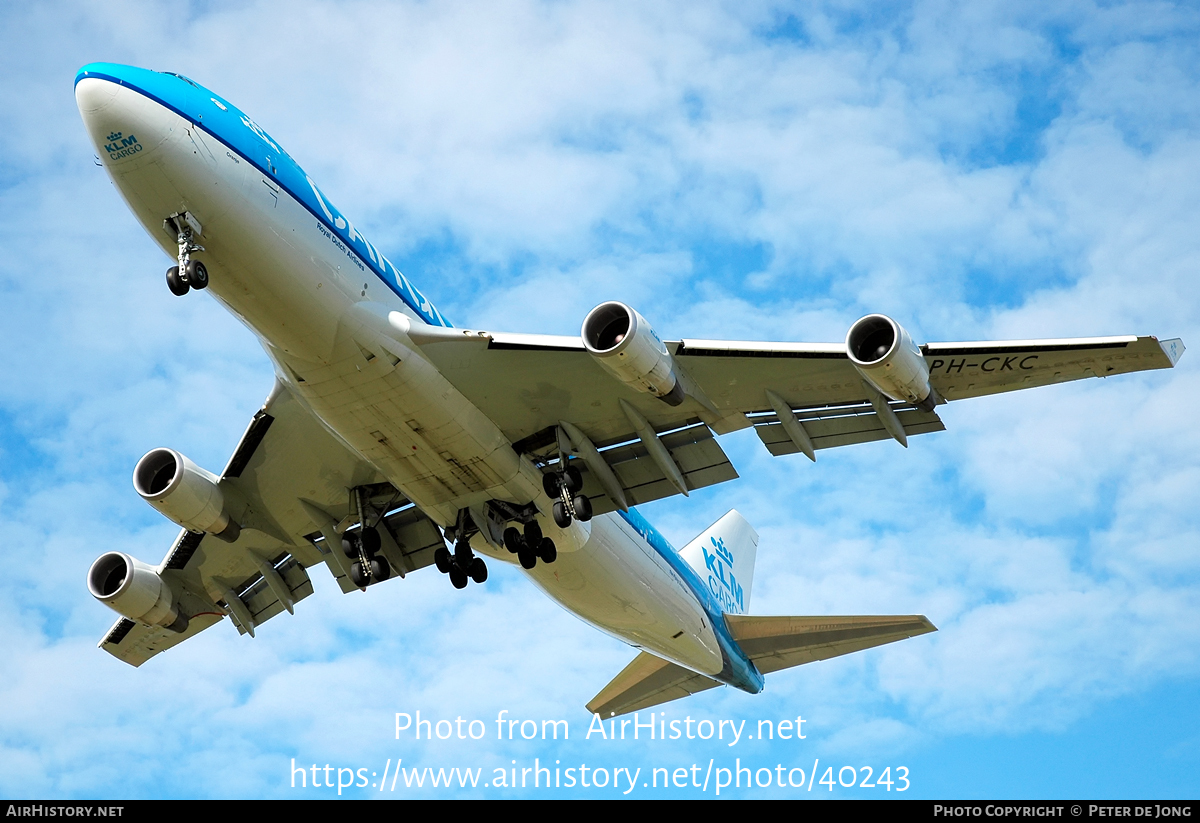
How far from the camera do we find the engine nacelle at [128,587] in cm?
2447

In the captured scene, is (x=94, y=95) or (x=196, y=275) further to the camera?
(x=196, y=275)

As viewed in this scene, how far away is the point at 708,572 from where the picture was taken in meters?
29.9

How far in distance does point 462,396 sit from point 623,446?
3.43 m

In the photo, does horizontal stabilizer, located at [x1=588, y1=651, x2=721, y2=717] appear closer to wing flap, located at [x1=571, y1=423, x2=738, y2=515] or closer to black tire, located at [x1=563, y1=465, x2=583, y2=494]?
wing flap, located at [x1=571, y1=423, x2=738, y2=515]

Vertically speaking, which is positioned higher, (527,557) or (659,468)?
(659,468)

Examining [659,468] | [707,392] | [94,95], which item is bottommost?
[94,95]

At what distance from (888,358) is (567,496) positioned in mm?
6221

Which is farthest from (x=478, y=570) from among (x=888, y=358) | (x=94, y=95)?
(x=94, y=95)

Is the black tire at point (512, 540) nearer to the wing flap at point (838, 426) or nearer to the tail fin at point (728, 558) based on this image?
the wing flap at point (838, 426)

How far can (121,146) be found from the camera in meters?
17.1

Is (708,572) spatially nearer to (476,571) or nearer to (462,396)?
(476,571)

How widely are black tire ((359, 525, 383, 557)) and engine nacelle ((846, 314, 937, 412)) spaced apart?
31.8 ft

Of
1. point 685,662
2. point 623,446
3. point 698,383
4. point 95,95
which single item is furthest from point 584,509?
point 95,95

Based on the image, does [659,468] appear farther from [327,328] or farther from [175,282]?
[175,282]
